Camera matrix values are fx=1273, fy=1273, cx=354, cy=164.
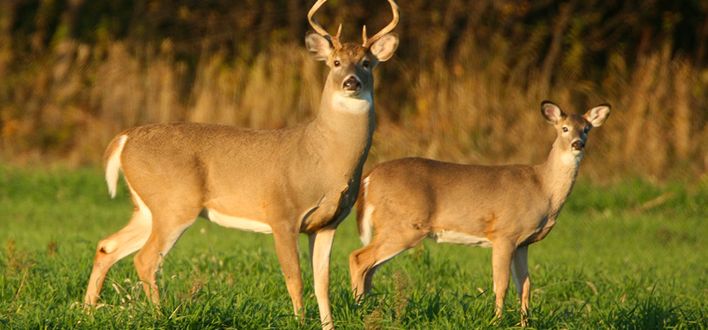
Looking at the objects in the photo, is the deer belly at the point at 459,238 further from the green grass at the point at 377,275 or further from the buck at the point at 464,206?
the green grass at the point at 377,275

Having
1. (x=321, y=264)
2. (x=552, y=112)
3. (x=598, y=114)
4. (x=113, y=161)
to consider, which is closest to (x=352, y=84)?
(x=321, y=264)

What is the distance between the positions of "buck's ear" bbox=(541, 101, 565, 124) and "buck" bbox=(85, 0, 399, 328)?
206cm

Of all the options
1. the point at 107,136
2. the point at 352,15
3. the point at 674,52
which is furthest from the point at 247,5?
the point at 674,52

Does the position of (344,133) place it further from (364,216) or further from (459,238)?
(459,238)

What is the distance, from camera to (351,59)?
23.3 feet

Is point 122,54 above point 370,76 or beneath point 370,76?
beneath

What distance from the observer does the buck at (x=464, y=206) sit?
26.9 ft

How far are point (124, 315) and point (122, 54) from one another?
11.6m

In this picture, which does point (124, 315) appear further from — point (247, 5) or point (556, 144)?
point (247, 5)

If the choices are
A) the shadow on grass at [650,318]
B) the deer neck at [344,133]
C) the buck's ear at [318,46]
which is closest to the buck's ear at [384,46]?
the buck's ear at [318,46]

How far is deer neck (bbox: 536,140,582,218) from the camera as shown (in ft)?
27.9

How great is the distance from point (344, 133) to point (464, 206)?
1.68 meters

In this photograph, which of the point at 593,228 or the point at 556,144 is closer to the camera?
the point at 556,144

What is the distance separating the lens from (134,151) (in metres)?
7.38
